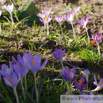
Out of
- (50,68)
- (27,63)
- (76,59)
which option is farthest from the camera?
(76,59)

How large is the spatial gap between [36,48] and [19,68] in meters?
1.37

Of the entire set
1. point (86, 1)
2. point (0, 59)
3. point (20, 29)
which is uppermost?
Result: point (86, 1)

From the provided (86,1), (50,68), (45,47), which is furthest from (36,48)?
(86,1)

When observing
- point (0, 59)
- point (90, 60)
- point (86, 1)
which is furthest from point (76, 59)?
point (86, 1)

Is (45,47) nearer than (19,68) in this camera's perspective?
No

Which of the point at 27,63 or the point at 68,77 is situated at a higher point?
the point at 27,63

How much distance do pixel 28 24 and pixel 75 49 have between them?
4.06 feet

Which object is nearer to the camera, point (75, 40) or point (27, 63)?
point (27, 63)

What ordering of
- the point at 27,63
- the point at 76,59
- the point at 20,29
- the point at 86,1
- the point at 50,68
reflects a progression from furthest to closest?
1. the point at 86,1
2. the point at 20,29
3. the point at 76,59
4. the point at 50,68
5. the point at 27,63

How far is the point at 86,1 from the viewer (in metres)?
3.99

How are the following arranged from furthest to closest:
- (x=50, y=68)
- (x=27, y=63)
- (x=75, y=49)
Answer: (x=75, y=49) < (x=50, y=68) < (x=27, y=63)

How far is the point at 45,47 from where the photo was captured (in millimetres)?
2453

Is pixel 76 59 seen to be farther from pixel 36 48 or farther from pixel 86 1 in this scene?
pixel 86 1

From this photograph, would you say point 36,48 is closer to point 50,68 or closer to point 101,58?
point 50,68
